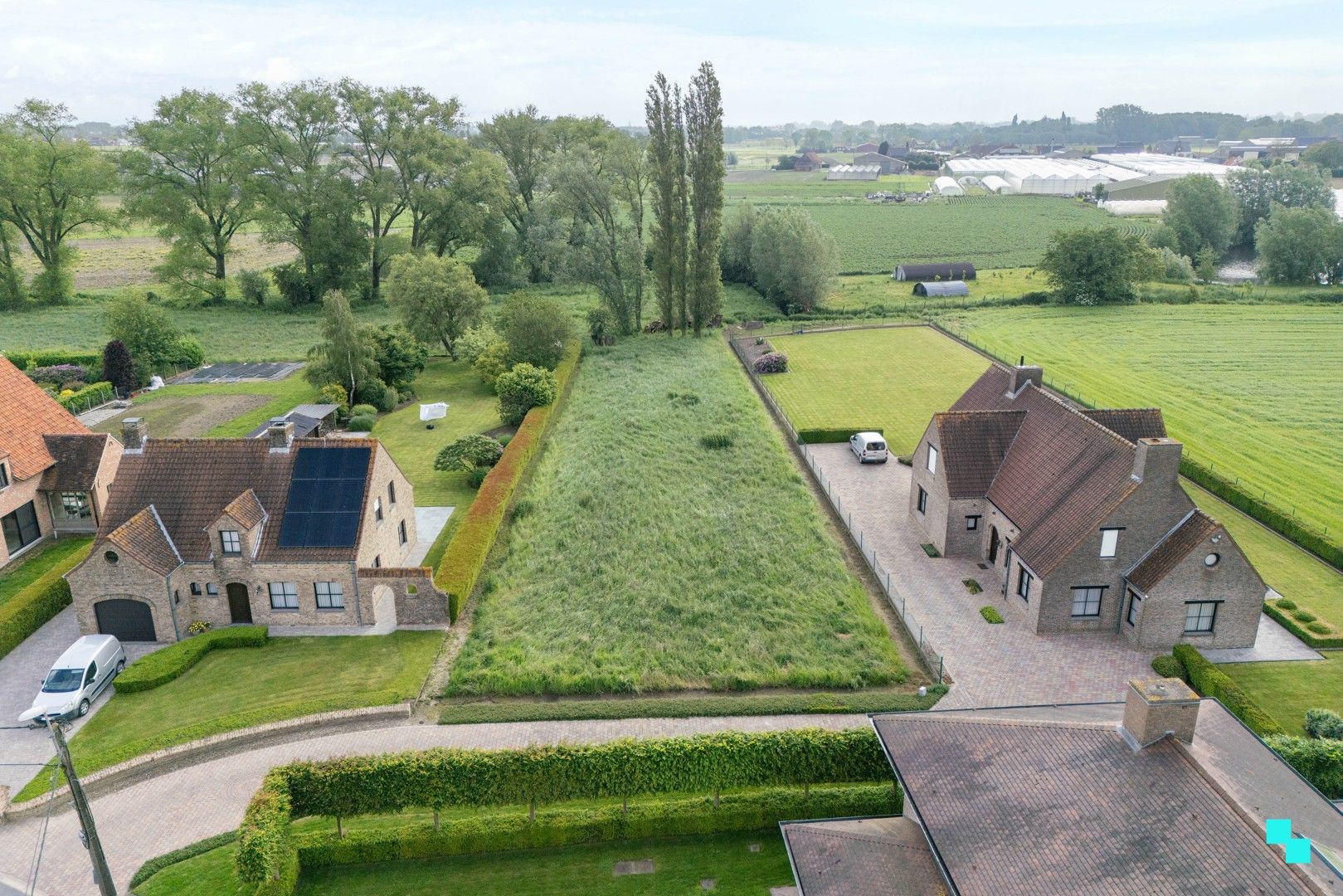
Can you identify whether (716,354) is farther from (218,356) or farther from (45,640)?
(45,640)

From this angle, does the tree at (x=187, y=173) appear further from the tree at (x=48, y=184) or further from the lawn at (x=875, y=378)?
the lawn at (x=875, y=378)

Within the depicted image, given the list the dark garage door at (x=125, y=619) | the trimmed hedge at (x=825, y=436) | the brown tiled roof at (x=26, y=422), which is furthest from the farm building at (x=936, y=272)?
the dark garage door at (x=125, y=619)

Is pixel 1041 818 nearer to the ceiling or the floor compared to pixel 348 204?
nearer to the floor

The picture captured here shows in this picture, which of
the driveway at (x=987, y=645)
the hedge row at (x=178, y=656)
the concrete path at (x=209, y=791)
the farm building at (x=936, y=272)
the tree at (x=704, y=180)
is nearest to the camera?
the concrete path at (x=209, y=791)

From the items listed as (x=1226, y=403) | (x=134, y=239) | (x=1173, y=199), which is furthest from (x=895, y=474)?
(x=134, y=239)

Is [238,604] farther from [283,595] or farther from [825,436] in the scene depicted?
[825,436]

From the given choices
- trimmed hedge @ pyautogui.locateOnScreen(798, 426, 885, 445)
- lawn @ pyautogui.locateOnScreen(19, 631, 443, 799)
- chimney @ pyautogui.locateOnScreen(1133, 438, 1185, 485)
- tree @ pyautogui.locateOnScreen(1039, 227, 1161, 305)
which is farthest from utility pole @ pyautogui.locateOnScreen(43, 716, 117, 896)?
tree @ pyautogui.locateOnScreen(1039, 227, 1161, 305)

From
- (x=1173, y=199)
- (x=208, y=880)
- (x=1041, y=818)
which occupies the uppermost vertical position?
(x=1173, y=199)
